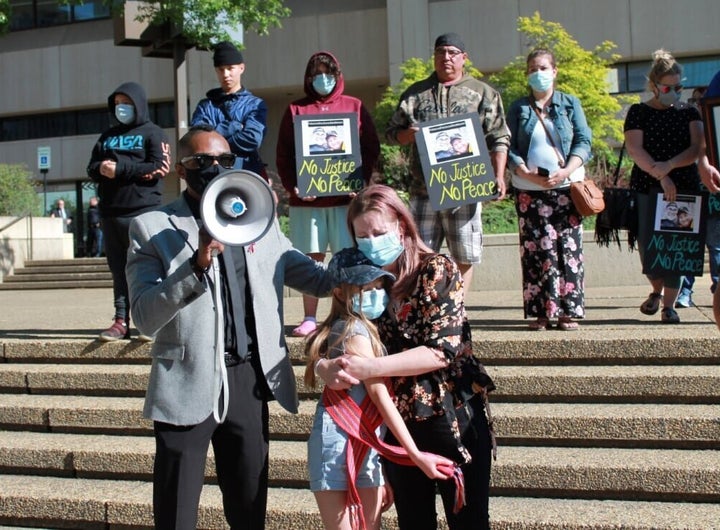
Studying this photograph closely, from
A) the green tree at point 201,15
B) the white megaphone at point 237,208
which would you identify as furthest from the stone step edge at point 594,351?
the green tree at point 201,15

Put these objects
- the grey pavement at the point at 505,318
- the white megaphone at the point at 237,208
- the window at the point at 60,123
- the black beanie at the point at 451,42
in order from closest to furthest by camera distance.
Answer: the white megaphone at the point at 237,208 → the grey pavement at the point at 505,318 → the black beanie at the point at 451,42 → the window at the point at 60,123

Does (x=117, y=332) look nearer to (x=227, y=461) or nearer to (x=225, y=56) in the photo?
(x=225, y=56)

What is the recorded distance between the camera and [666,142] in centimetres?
652

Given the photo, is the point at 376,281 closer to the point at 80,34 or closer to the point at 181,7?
the point at 181,7

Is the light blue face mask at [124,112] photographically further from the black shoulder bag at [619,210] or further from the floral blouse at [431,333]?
the floral blouse at [431,333]

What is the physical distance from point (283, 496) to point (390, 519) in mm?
658

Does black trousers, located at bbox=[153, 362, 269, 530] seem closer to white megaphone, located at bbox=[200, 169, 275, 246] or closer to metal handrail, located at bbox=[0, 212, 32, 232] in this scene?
white megaphone, located at bbox=[200, 169, 275, 246]

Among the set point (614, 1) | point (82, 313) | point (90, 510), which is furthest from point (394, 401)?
point (614, 1)

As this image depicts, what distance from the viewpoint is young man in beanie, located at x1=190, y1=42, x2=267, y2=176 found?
248 inches

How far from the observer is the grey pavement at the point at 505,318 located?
5.93 metres

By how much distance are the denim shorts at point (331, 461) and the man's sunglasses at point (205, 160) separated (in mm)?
942

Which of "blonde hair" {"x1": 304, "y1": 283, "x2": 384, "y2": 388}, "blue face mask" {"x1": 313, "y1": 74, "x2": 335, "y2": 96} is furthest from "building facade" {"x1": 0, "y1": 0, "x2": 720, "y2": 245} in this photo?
"blonde hair" {"x1": 304, "y1": 283, "x2": 384, "y2": 388}

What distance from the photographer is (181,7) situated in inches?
595

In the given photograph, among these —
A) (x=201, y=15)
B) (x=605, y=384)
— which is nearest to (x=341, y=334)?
(x=605, y=384)
